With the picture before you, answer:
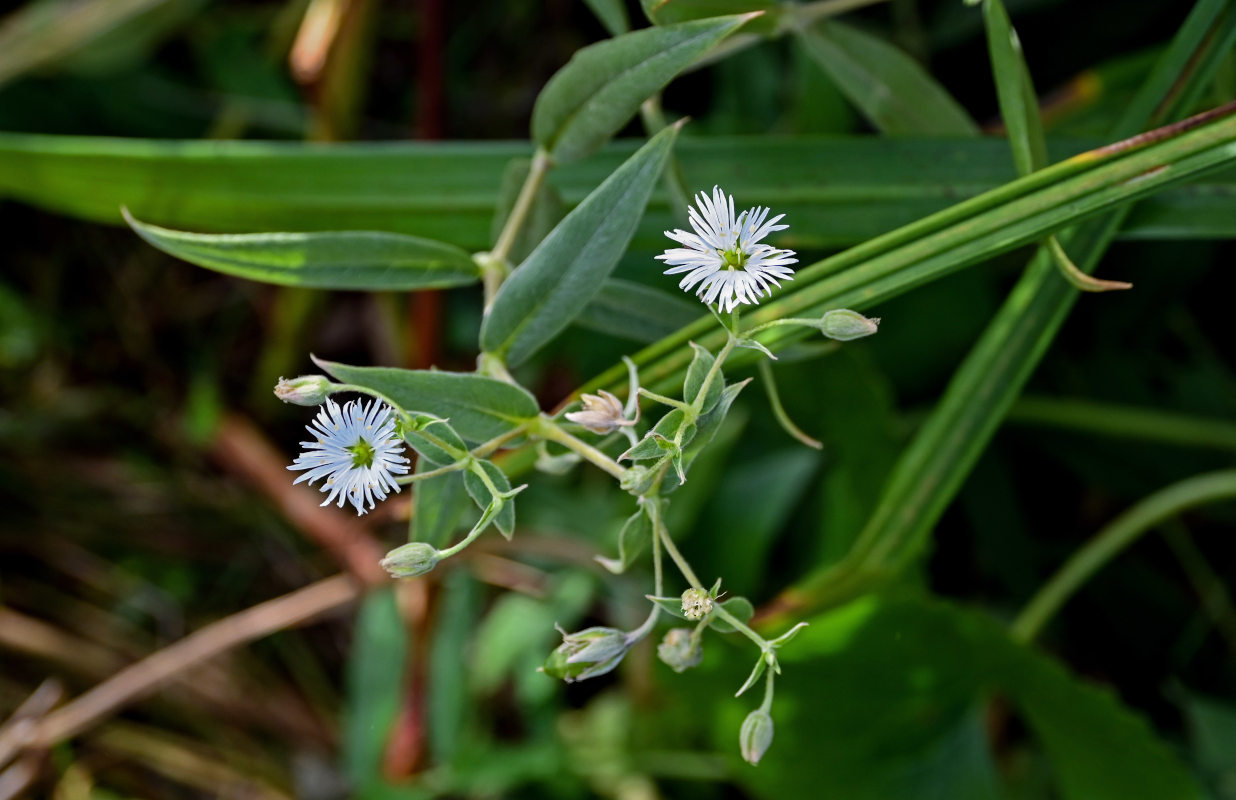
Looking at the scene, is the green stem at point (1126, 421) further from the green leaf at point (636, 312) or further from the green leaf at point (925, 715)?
the green leaf at point (636, 312)

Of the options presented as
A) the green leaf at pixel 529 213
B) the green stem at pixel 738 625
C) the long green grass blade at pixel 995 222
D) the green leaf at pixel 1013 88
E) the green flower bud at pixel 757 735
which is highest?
the green leaf at pixel 529 213

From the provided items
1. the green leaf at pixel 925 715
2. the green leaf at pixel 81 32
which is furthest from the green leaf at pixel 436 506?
the green leaf at pixel 81 32

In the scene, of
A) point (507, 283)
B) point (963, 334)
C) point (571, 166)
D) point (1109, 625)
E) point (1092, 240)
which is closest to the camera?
point (507, 283)

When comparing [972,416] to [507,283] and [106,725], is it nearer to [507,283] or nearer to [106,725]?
[507,283]

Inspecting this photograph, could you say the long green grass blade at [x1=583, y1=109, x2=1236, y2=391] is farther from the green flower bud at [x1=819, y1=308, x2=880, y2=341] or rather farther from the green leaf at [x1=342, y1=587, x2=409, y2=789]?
the green leaf at [x1=342, y1=587, x2=409, y2=789]

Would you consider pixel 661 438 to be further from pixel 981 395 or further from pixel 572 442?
pixel 981 395

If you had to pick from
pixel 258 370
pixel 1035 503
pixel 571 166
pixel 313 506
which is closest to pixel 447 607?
pixel 313 506

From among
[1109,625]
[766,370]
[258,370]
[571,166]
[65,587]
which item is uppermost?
[258,370]
